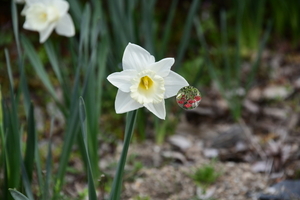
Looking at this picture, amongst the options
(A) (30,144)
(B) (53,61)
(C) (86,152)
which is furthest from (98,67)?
(C) (86,152)

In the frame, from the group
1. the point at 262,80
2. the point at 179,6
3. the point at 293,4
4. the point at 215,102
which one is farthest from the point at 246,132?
the point at 179,6

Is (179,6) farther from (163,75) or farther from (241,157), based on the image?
(163,75)

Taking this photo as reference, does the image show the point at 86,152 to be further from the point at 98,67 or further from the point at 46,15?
the point at 98,67

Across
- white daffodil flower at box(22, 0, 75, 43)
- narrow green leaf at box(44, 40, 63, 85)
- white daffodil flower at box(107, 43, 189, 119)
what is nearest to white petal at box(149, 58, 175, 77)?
white daffodil flower at box(107, 43, 189, 119)

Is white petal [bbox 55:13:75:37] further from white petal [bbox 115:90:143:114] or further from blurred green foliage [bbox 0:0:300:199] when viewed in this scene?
white petal [bbox 115:90:143:114]

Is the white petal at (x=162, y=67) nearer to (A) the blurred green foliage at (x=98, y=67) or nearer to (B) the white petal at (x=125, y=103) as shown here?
(B) the white petal at (x=125, y=103)
